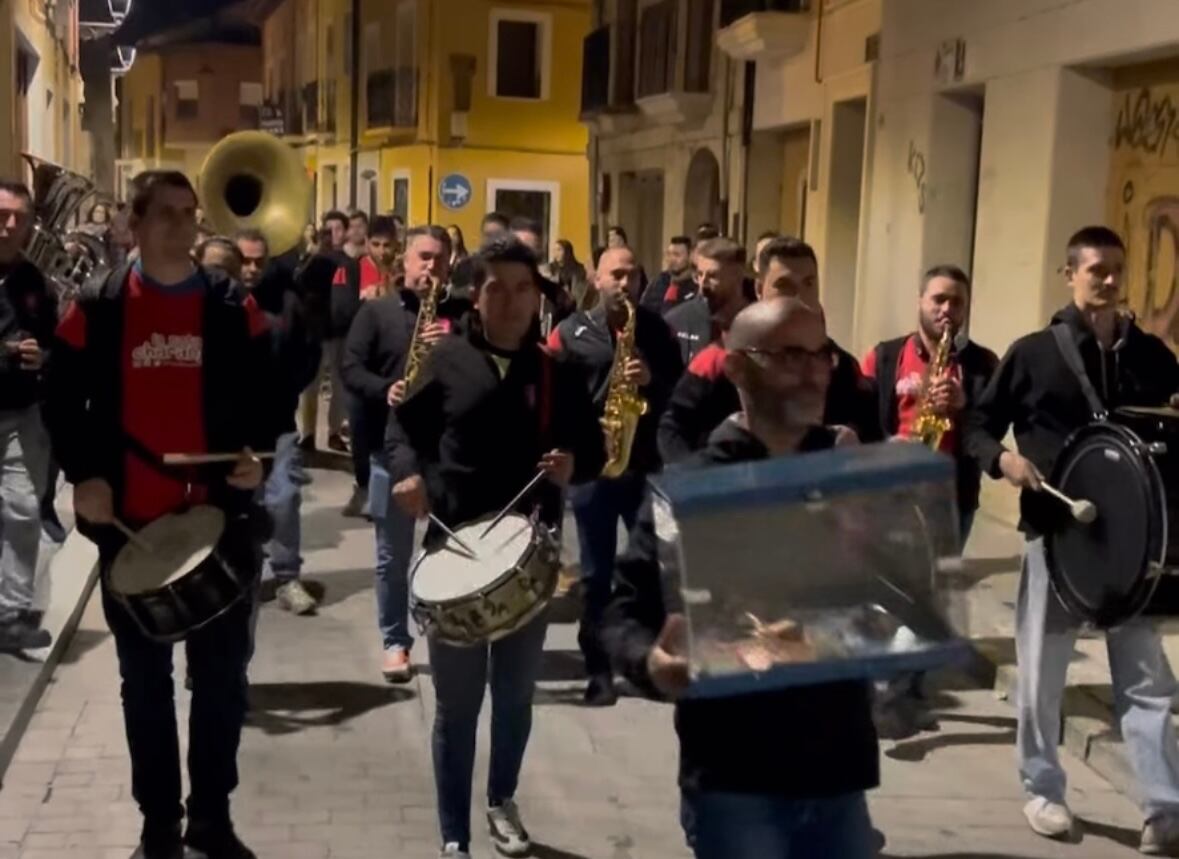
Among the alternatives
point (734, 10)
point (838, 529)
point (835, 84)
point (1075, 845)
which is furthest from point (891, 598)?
point (734, 10)

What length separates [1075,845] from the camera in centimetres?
484

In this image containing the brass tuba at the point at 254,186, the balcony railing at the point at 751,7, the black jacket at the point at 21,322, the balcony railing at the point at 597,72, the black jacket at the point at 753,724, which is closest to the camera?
the black jacket at the point at 753,724

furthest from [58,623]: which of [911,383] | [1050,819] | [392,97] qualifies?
[392,97]

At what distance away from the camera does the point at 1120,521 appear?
4.25 m

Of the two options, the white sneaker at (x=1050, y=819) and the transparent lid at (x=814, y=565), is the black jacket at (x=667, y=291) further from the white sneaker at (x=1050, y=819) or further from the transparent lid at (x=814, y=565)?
the transparent lid at (x=814, y=565)

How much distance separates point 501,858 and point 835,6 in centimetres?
973

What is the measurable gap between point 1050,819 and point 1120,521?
44.8 inches

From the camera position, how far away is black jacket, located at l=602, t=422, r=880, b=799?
2.68 m

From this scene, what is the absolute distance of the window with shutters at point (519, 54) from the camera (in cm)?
2780

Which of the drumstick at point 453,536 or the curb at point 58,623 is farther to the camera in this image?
the curb at point 58,623

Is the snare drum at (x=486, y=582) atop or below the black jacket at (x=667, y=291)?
below

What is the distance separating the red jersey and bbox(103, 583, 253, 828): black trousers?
255 cm

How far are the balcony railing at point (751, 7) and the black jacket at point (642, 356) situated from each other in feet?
26.3

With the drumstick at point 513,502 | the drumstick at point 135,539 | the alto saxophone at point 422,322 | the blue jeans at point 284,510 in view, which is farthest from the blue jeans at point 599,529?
the drumstick at point 135,539
